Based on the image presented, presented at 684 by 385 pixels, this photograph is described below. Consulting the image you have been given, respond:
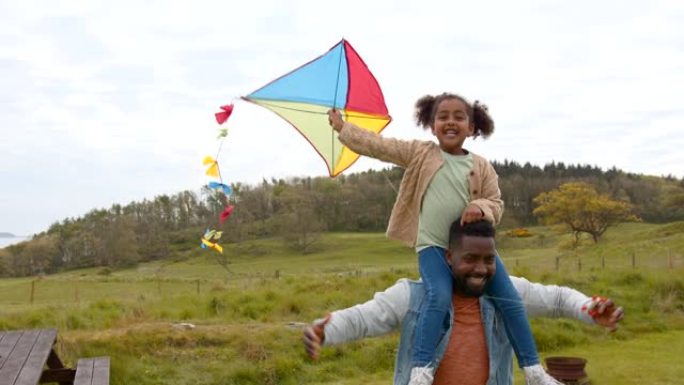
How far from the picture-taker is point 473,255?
308 centimetres

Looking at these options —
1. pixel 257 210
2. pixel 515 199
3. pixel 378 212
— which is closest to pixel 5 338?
pixel 257 210

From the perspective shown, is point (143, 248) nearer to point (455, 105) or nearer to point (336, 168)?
point (336, 168)

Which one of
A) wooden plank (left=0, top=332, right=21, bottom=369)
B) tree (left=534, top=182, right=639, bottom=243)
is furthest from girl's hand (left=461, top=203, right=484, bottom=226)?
tree (left=534, top=182, right=639, bottom=243)

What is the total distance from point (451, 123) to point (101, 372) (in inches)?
158

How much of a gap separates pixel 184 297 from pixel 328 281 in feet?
9.63

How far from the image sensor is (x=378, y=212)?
17.5m

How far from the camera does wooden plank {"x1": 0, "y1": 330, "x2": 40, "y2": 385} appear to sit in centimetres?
A: 519

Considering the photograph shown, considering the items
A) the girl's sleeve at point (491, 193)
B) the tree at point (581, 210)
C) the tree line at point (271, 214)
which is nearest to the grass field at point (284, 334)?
the tree line at point (271, 214)

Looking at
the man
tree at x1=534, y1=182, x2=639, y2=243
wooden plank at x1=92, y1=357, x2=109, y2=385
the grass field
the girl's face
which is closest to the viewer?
the man

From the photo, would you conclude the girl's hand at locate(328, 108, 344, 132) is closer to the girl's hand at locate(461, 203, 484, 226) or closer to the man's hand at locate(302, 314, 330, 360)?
the girl's hand at locate(461, 203, 484, 226)

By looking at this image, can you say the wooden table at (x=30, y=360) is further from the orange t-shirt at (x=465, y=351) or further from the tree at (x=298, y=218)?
the orange t-shirt at (x=465, y=351)

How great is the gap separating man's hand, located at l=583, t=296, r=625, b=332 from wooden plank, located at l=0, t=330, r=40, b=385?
3828mm

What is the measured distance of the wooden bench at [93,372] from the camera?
18.3 feet

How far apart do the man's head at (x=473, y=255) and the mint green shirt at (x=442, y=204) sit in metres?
0.09
